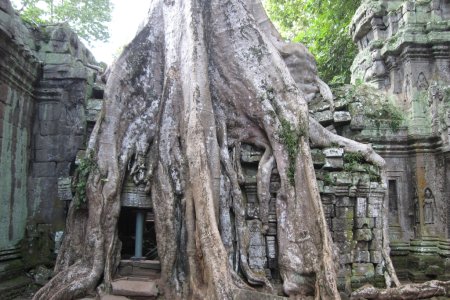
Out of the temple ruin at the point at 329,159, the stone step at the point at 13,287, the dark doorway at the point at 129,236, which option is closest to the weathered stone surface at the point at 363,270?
the temple ruin at the point at 329,159

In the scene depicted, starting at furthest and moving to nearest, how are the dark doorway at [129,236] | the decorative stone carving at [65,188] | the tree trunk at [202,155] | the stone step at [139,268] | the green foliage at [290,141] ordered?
the dark doorway at [129,236] → the decorative stone carving at [65,188] → the stone step at [139,268] → the green foliage at [290,141] → the tree trunk at [202,155]

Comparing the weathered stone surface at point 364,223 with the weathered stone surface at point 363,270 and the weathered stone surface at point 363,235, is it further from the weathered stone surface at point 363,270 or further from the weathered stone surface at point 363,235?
the weathered stone surface at point 363,270

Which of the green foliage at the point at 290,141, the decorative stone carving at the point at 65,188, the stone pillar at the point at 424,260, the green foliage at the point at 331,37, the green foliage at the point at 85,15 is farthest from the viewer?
the green foliage at the point at 85,15

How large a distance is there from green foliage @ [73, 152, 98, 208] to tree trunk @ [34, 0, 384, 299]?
8 cm

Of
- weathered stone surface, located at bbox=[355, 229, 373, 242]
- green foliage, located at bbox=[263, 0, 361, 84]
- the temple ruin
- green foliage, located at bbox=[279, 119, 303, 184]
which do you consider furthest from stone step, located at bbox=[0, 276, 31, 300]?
green foliage, located at bbox=[263, 0, 361, 84]

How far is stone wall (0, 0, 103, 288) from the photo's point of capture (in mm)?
4906

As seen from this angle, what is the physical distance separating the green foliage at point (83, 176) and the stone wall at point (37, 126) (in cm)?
31

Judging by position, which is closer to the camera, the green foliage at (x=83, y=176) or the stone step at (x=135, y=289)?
the stone step at (x=135, y=289)

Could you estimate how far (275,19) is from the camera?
43.4 ft

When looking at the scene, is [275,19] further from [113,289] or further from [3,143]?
[113,289]

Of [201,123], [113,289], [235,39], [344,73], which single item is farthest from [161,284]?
[344,73]

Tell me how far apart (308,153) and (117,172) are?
6.73ft

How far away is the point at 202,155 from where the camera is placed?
13.4ft

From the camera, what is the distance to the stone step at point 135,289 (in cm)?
398
